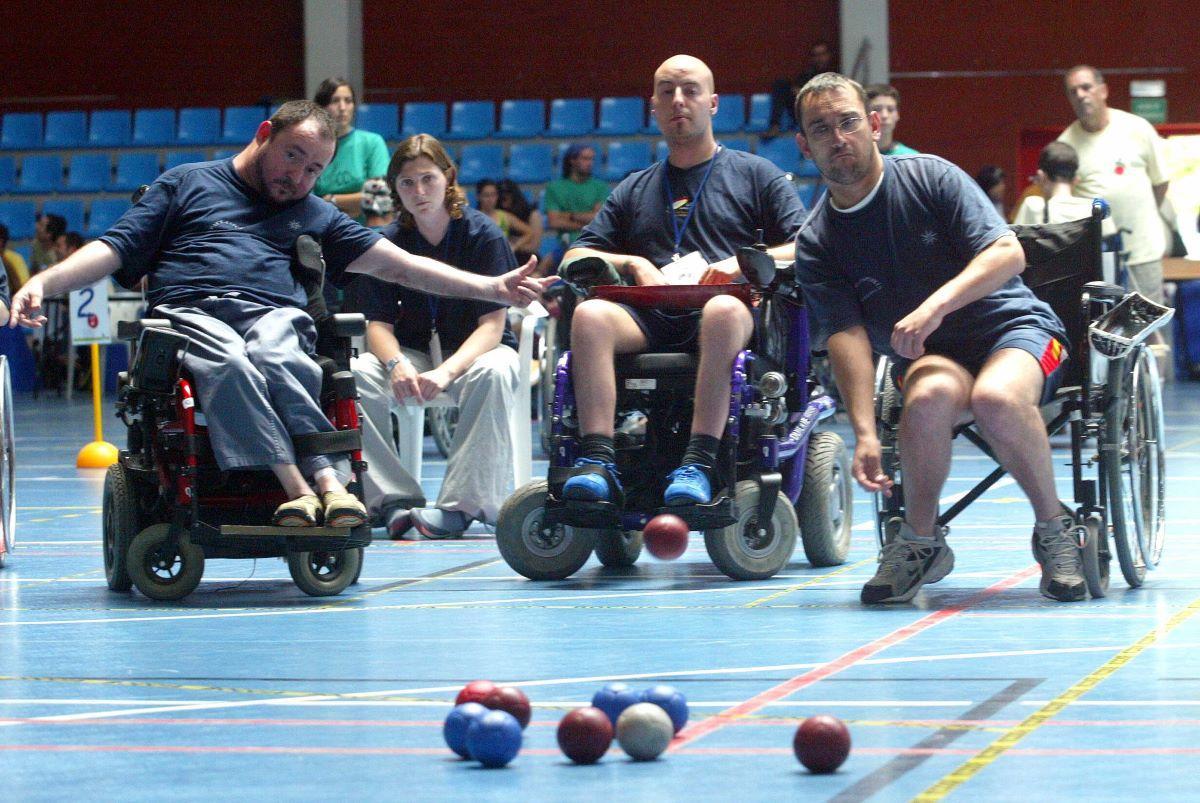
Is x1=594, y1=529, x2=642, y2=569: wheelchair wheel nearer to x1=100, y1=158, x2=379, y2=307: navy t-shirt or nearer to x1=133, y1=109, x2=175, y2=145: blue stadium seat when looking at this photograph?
x1=100, y1=158, x2=379, y2=307: navy t-shirt

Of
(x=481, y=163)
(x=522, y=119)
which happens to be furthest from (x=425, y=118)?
(x=481, y=163)

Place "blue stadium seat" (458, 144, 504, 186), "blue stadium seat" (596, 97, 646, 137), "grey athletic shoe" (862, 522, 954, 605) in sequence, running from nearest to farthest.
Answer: "grey athletic shoe" (862, 522, 954, 605) < "blue stadium seat" (458, 144, 504, 186) < "blue stadium seat" (596, 97, 646, 137)

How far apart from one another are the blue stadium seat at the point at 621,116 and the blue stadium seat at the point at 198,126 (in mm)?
3374

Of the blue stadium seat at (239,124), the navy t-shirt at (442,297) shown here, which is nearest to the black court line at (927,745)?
the navy t-shirt at (442,297)

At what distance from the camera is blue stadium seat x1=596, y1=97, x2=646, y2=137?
16438mm

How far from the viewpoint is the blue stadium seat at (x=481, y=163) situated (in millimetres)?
16094

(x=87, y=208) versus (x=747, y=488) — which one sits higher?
(x=87, y=208)

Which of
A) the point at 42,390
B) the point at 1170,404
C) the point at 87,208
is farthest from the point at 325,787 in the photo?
the point at 87,208

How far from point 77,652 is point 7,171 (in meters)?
14.6

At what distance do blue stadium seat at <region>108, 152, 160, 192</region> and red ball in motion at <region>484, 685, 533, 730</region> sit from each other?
1470 cm

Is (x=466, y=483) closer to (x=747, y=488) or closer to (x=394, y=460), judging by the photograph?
(x=394, y=460)

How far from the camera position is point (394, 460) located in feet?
19.6

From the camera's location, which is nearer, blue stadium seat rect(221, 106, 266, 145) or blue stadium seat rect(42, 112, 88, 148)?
blue stadium seat rect(221, 106, 266, 145)

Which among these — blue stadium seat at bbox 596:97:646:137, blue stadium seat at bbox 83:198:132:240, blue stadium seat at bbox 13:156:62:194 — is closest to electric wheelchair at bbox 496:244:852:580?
blue stadium seat at bbox 596:97:646:137
